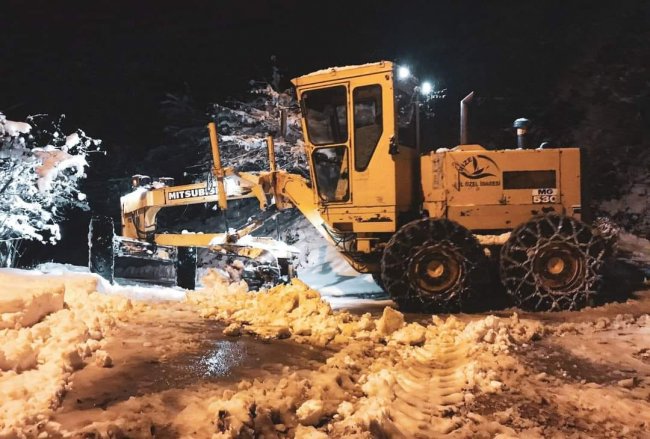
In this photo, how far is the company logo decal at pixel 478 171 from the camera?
838 cm

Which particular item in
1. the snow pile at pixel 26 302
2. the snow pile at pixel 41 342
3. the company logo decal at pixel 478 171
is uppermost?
the company logo decal at pixel 478 171

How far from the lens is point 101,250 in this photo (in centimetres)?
974

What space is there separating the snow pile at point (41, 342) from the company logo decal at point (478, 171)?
5.23 metres

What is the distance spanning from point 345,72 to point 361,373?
524 centimetres

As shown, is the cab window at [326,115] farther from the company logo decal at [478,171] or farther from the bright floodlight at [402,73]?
the company logo decal at [478,171]

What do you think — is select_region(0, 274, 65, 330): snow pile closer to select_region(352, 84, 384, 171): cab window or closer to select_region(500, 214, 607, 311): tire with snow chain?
select_region(352, 84, 384, 171): cab window

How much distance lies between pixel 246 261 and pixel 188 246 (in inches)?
51.6

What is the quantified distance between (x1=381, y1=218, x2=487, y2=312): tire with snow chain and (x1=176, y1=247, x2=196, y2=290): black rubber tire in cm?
446

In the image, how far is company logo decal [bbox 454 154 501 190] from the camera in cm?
838

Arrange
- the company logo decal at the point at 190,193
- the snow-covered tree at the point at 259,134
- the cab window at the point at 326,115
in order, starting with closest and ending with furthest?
the cab window at the point at 326,115 → the company logo decal at the point at 190,193 → the snow-covered tree at the point at 259,134

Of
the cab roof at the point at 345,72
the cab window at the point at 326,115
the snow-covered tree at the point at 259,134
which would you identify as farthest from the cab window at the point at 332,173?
the snow-covered tree at the point at 259,134

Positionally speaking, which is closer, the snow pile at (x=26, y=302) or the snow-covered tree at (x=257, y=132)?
the snow pile at (x=26, y=302)

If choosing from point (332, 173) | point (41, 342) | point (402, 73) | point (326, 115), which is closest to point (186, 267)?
point (332, 173)

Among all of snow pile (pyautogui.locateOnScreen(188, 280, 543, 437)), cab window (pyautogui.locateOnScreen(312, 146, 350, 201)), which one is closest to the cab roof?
cab window (pyautogui.locateOnScreen(312, 146, 350, 201))
